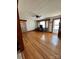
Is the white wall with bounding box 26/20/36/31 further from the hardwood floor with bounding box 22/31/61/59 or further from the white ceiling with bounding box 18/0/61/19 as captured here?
the hardwood floor with bounding box 22/31/61/59

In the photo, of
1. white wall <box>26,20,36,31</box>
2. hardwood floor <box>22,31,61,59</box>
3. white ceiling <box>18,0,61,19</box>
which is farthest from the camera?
white wall <box>26,20,36,31</box>

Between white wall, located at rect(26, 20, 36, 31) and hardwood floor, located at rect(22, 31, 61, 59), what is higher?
white wall, located at rect(26, 20, 36, 31)

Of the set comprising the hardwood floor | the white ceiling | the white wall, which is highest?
the white ceiling

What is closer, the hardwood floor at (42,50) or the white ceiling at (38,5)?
the hardwood floor at (42,50)

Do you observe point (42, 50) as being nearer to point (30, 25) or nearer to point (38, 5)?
point (38, 5)

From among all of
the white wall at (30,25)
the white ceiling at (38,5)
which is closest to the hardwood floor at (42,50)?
the white ceiling at (38,5)

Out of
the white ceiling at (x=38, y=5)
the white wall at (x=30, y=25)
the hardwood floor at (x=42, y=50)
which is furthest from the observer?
the white wall at (x=30, y=25)

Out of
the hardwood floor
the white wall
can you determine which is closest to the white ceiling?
the hardwood floor

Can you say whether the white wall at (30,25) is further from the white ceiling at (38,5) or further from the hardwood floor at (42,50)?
the hardwood floor at (42,50)
